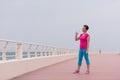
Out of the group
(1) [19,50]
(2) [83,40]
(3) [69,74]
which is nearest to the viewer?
(2) [83,40]

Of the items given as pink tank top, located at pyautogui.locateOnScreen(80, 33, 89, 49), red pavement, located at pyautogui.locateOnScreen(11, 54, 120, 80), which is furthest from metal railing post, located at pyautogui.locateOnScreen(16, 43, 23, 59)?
pink tank top, located at pyautogui.locateOnScreen(80, 33, 89, 49)

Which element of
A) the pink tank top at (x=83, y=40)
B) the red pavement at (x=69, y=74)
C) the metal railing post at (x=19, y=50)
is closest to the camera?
the red pavement at (x=69, y=74)

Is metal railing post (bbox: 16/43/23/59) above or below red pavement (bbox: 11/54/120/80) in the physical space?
above

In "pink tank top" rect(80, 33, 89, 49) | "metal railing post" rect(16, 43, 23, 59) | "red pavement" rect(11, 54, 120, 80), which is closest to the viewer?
"red pavement" rect(11, 54, 120, 80)

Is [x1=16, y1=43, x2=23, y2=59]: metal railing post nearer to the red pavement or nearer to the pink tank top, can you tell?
the red pavement

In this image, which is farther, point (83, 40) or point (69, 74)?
point (69, 74)

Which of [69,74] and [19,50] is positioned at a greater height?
[19,50]

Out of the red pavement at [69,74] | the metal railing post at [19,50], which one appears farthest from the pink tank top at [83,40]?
the metal railing post at [19,50]

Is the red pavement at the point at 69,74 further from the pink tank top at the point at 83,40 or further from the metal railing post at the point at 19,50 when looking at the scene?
the pink tank top at the point at 83,40

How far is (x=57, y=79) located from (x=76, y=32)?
7.90 ft

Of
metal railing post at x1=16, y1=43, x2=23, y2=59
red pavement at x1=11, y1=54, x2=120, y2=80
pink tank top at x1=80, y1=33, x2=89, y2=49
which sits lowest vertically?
red pavement at x1=11, y1=54, x2=120, y2=80

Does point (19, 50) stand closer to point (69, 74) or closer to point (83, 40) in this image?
point (69, 74)

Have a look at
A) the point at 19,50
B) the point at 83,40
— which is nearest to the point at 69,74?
the point at 83,40

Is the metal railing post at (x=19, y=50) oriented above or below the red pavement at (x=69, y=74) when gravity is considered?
above
